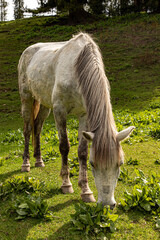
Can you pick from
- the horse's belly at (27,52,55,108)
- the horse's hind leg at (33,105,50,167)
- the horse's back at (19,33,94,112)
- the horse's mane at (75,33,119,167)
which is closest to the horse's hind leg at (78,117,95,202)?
the horse's back at (19,33,94,112)

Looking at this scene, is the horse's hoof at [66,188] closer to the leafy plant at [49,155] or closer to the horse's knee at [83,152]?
the horse's knee at [83,152]

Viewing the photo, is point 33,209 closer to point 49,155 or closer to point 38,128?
point 38,128

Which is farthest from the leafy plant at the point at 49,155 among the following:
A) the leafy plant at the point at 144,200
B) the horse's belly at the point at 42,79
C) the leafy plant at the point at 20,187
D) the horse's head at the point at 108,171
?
the horse's head at the point at 108,171

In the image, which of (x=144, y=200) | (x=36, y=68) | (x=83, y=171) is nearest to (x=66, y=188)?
(x=83, y=171)

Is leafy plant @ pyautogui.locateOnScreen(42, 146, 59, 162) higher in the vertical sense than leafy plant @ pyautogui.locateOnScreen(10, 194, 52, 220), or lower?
lower

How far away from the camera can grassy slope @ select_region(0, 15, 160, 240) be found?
3.72m

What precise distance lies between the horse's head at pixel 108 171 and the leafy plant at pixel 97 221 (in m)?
0.17

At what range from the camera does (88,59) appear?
419 centimetres

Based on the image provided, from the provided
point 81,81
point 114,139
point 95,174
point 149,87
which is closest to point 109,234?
point 95,174

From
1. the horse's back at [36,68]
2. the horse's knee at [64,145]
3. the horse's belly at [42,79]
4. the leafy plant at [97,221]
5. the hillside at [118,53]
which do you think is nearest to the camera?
the leafy plant at [97,221]

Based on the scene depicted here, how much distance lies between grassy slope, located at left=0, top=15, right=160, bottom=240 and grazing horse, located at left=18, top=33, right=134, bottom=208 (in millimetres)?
547

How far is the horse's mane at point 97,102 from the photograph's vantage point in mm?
3238

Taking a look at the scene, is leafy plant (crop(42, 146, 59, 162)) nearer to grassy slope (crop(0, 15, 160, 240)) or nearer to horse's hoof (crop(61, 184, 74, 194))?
grassy slope (crop(0, 15, 160, 240))

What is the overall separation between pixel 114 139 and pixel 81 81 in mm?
1235
